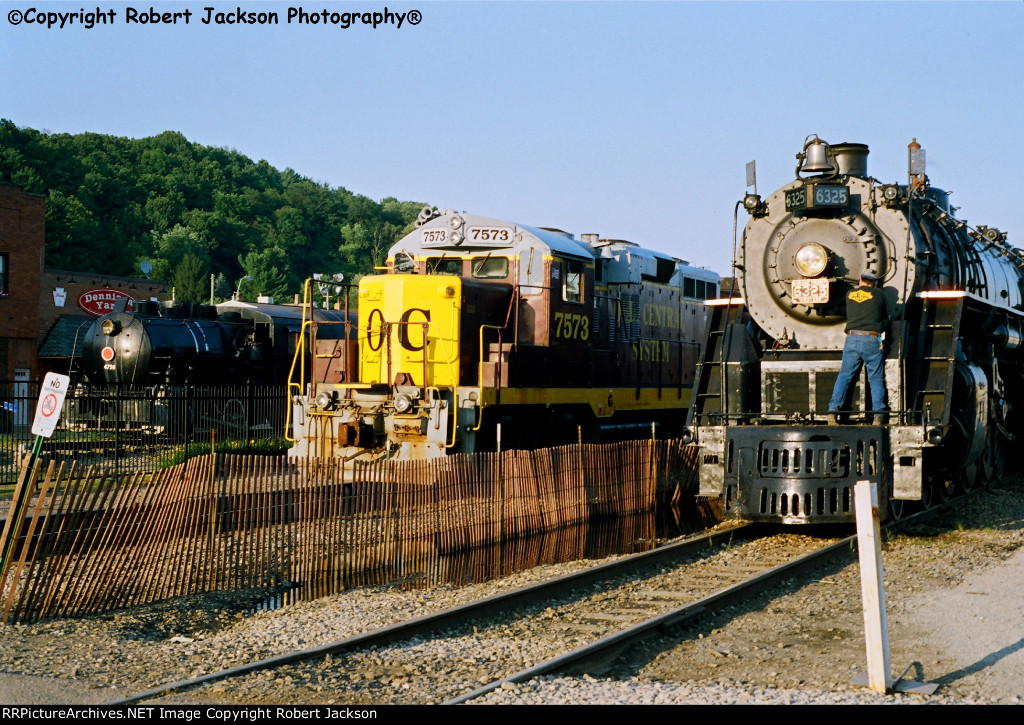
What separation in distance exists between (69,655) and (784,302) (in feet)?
28.5

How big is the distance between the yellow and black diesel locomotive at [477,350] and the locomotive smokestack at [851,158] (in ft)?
15.5

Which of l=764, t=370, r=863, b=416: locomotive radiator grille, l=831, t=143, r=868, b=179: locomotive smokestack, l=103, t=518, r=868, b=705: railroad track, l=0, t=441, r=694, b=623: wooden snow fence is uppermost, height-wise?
l=831, t=143, r=868, b=179: locomotive smokestack

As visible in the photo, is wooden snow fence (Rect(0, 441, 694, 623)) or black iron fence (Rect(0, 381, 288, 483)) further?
black iron fence (Rect(0, 381, 288, 483))

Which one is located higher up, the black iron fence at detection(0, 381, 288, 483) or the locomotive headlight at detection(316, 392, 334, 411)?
the locomotive headlight at detection(316, 392, 334, 411)

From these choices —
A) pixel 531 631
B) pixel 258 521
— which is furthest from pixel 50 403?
pixel 531 631

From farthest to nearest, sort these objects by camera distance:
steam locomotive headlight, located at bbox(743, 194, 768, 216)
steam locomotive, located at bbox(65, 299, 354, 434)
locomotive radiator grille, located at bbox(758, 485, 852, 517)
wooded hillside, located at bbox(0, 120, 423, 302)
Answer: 1. wooded hillside, located at bbox(0, 120, 423, 302)
2. steam locomotive, located at bbox(65, 299, 354, 434)
3. steam locomotive headlight, located at bbox(743, 194, 768, 216)
4. locomotive radiator grille, located at bbox(758, 485, 852, 517)

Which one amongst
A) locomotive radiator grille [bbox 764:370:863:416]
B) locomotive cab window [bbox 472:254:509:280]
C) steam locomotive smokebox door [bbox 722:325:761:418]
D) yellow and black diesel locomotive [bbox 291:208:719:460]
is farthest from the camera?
locomotive cab window [bbox 472:254:509:280]

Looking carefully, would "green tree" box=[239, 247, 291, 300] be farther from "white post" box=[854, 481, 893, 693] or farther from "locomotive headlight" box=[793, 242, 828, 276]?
"white post" box=[854, 481, 893, 693]

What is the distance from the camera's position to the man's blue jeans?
11.2m

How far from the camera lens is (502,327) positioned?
1477 cm

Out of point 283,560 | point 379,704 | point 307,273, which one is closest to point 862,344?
point 283,560

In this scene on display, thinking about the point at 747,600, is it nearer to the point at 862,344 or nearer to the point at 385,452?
the point at 862,344

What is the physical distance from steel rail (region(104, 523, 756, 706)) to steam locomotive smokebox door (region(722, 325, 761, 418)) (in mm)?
1598

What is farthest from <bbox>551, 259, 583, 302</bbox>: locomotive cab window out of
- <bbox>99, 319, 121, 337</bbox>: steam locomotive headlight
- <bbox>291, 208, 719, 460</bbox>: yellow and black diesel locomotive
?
<bbox>99, 319, 121, 337</bbox>: steam locomotive headlight
